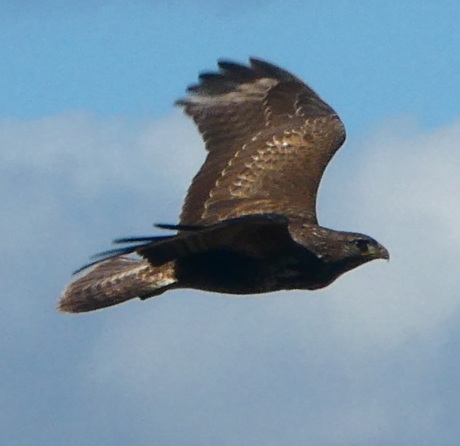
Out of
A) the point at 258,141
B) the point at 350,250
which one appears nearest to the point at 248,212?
the point at 350,250

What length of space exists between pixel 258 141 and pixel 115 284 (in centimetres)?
240

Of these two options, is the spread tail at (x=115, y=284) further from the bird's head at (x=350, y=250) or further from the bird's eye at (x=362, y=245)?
the bird's eye at (x=362, y=245)

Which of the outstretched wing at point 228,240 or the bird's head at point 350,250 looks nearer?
the outstretched wing at point 228,240

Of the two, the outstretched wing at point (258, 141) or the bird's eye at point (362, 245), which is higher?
the outstretched wing at point (258, 141)

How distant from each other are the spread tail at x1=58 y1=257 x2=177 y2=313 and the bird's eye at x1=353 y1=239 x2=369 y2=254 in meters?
1.56

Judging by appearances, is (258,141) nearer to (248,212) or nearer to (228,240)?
(248,212)

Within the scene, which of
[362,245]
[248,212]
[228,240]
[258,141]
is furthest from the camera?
[258,141]

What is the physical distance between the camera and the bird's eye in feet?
45.6

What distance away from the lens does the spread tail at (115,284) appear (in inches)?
535

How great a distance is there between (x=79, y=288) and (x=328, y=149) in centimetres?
280

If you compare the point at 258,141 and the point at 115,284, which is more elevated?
the point at 258,141

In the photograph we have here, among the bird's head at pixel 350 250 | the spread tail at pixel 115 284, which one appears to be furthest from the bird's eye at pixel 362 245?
the spread tail at pixel 115 284

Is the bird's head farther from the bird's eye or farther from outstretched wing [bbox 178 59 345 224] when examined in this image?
outstretched wing [bbox 178 59 345 224]

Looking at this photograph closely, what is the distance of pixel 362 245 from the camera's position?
1391 centimetres
